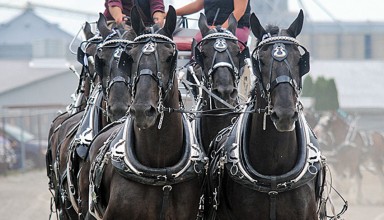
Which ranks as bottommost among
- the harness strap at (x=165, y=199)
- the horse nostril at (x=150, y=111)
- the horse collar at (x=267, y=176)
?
the harness strap at (x=165, y=199)

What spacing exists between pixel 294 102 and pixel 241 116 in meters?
0.89

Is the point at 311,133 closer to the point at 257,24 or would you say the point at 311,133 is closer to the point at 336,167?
the point at 257,24

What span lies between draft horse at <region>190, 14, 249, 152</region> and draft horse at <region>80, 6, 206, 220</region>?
25.1 inches

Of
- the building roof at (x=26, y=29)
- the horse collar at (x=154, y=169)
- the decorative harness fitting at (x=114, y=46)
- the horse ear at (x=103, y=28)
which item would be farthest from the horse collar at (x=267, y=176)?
the building roof at (x=26, y=29)

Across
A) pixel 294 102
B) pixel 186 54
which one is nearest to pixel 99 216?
pixel 294 102

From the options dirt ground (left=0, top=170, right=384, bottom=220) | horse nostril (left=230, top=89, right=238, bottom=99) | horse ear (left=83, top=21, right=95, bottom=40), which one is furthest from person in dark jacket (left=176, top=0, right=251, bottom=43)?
dirt ground (left=0, top=170, right=384, bottom=220)

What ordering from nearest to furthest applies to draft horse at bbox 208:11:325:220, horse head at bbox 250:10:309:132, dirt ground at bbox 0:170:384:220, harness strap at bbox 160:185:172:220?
horse head at bbox 250:10:309:132 → draft horse at bbox 208:11:325:220 → harness strap at bbox 160:185:172:220 → dirt ground at bbox 0:170:384:220

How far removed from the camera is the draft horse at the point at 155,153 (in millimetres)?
7082

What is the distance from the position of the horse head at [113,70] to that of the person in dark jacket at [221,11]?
1.28m

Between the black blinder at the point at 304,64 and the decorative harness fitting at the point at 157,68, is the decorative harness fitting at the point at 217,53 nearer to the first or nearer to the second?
the decorative harness fitting at the point at 157,68

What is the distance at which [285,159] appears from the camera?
729 centimetres

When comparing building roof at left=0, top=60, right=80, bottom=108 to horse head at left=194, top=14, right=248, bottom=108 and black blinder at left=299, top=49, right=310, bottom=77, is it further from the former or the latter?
black blinder at left=299, top=49, right=310, bottom=77

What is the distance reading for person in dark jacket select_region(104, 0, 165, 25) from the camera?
29.2 feet

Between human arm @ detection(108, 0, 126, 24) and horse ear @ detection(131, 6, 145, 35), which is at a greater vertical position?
human arm @ detection(108, 0, 126, 24)
